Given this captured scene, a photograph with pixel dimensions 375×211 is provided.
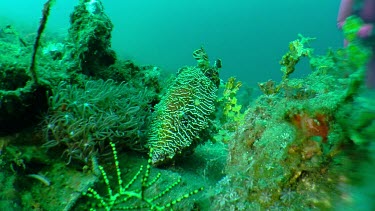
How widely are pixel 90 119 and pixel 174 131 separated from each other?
1153mm

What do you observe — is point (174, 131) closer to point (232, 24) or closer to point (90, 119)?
point (90, 119)

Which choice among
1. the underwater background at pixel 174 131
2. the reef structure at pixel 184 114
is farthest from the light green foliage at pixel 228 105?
the reef structure at pixel 184 114

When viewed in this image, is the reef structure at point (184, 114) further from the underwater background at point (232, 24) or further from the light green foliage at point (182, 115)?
the underwater background at point (232, 24)

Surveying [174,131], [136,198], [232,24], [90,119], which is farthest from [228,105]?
[232,24]

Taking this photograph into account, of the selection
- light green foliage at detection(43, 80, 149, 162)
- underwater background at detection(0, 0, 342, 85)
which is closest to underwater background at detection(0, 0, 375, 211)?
light green foliage at detection(43, 80, 149, 162)

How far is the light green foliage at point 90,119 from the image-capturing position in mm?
4004

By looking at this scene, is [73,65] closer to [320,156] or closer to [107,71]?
[107,71]

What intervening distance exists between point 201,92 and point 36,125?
7.60 feet

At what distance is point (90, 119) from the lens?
4.12 metres

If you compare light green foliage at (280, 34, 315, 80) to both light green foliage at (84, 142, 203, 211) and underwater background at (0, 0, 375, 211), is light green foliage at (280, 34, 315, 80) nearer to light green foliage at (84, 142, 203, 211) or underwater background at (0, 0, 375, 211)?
underwater background at (0, 0, 375, 211)

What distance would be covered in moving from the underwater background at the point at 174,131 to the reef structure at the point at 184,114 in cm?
2

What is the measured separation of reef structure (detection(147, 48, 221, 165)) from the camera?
14.3 ft

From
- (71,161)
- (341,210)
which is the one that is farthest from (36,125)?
(341,210)

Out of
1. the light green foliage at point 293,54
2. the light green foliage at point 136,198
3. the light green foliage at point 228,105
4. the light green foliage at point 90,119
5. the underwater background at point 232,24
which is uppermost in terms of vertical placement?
the underwater background at point 232,24
